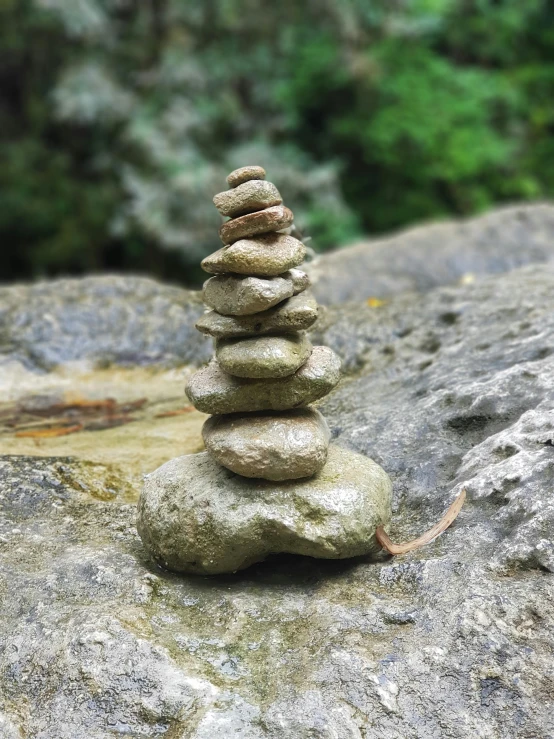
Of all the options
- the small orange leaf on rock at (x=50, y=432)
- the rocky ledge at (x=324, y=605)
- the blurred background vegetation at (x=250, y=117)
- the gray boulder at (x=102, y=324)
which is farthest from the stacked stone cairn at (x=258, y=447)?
the blurred background vegetation at (x=250, y=117)

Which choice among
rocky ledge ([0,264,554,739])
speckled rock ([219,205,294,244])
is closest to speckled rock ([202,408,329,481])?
rocky ledge ([0,264,554,739])

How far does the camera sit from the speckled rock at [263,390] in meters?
2.93

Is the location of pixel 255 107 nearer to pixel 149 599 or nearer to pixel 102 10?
pixel 102 10

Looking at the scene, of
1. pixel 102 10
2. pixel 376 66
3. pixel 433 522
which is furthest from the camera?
pixel 376 66

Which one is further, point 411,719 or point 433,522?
point 433,522

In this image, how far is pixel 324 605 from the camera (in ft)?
8.62

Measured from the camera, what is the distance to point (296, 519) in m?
2.71

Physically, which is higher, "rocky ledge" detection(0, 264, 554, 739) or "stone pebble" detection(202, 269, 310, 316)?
"stone pebble" detection(202, 269, 310, 316)

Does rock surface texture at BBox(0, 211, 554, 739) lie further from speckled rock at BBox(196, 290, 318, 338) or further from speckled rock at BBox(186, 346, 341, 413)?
speckled rock at BBox(196, 290, 318, 338)

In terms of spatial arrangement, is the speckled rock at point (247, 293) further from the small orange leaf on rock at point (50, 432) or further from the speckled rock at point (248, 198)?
the small orange leaf on rock at point (50, 432)

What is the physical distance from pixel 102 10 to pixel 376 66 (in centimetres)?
370

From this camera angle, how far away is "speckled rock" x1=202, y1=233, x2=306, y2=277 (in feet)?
9.20

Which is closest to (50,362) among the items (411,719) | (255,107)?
(411,719)

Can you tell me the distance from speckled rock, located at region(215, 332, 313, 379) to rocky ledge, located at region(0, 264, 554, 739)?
0.43 ft
